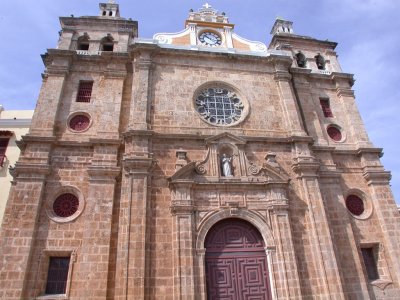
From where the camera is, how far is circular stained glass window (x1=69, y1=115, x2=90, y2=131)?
11.6 m

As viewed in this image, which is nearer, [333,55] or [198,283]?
[198,283]

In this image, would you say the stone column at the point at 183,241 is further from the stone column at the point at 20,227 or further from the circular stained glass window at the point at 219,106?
the stone column at the point at 20,227

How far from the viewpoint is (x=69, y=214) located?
32.8ft

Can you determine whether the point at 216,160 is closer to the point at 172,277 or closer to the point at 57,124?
the point at 172,277

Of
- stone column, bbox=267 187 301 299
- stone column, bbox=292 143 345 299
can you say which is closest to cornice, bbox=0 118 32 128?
stone column, bbox=267 187 301 299

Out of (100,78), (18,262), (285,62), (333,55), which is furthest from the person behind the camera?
(333,55)

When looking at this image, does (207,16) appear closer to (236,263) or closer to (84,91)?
(84,91)

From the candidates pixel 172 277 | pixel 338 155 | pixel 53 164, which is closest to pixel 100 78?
pixel 53 164

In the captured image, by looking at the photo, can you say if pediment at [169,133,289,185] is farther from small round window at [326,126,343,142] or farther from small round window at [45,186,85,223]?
small round window at [326,126,343,142]

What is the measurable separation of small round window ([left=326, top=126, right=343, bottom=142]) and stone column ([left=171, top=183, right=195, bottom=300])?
23.5 ft

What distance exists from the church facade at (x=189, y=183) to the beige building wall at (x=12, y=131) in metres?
6.01

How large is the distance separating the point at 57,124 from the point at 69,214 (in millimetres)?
3446

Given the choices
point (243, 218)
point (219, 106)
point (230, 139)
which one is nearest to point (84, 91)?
point (219, 106)


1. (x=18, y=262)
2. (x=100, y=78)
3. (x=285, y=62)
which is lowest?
(x=18, y=262)
